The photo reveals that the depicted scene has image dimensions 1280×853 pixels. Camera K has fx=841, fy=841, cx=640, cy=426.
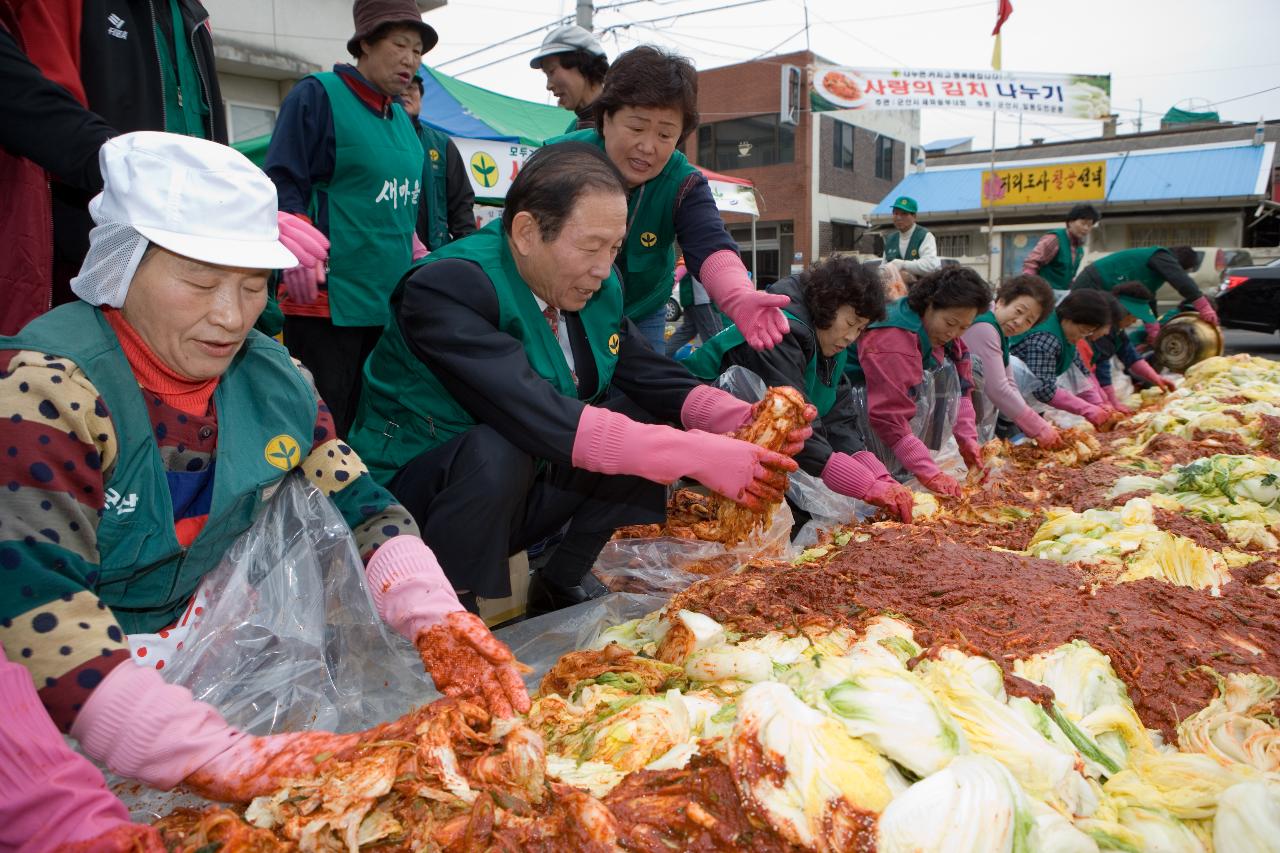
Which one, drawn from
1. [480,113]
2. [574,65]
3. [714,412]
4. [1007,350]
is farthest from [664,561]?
[480,113]

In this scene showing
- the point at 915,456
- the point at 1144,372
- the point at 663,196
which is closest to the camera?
the point at 663,196

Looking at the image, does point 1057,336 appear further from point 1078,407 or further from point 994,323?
point 994,323

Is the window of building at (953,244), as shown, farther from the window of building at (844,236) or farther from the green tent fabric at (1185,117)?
the green tent fabric at (1185,117)

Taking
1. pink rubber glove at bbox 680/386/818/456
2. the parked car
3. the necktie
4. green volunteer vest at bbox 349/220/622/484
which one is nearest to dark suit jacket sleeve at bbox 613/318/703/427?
pink rubber glove at bbox 680/386/818/456

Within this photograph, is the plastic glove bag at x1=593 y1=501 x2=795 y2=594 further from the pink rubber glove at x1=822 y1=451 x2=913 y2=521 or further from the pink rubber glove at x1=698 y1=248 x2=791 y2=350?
the pink rubber glove at x1=698 y1=248 x2=791 y2=350

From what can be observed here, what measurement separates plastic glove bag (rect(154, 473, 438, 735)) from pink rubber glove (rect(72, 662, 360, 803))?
0.36m

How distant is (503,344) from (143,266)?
0.95 m

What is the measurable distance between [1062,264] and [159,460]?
371 inches

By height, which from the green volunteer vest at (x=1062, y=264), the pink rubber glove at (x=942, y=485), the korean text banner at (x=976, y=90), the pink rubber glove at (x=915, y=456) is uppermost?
the korean text banner at (x=976, y=90)

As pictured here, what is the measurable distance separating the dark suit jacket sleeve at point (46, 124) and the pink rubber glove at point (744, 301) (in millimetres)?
2144

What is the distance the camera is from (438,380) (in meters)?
2.58

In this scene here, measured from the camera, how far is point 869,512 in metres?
4.20

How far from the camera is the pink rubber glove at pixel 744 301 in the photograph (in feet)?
10.7

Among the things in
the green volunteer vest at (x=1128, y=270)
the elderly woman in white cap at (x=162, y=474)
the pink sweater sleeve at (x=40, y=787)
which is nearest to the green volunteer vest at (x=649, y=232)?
the elderly woman in white cap at (x=162, y=474)
